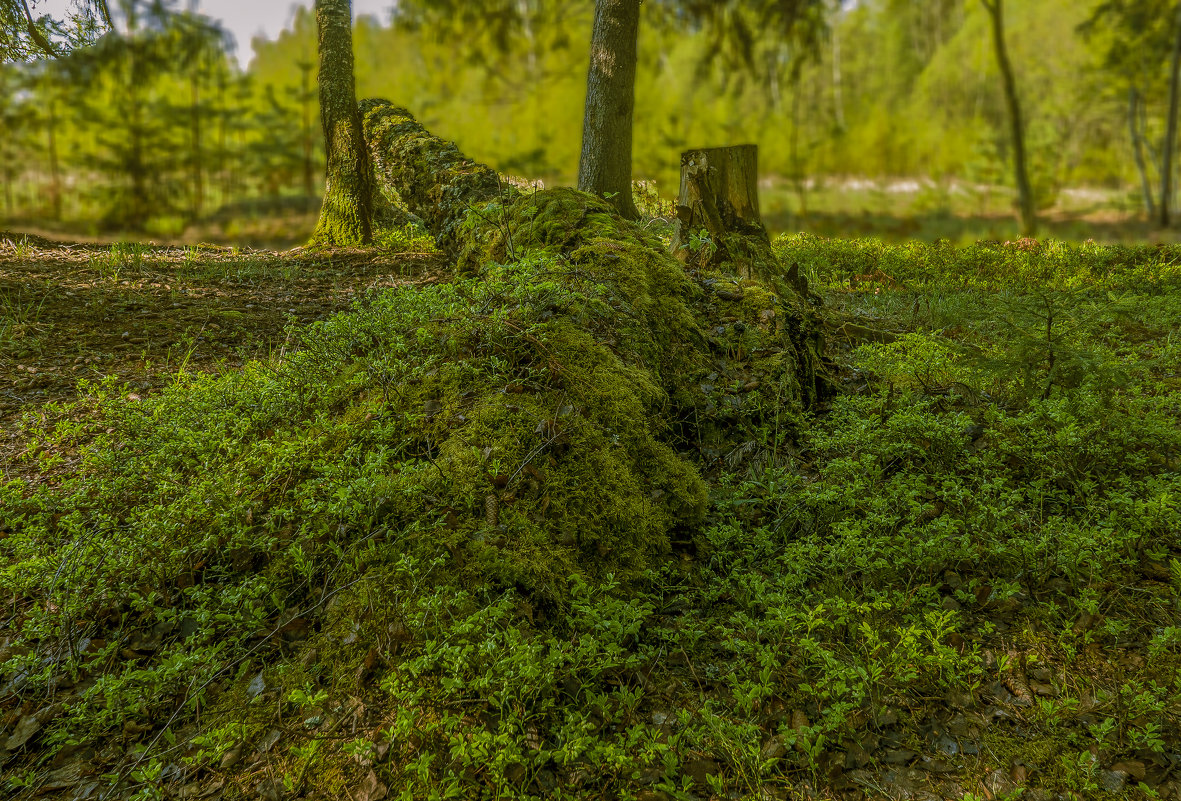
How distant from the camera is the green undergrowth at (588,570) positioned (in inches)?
79.4

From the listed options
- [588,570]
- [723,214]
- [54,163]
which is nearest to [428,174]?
[723,214]

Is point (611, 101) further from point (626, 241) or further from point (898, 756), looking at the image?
→ point (898, 756)

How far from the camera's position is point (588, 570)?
2.68 metres

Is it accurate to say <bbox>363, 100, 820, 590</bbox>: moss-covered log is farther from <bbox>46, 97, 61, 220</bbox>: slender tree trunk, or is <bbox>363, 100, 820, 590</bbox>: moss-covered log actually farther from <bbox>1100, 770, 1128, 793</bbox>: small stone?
<bbox>46, 97, 61, 220</bbox>: slender tree trunk

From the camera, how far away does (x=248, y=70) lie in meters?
14.5

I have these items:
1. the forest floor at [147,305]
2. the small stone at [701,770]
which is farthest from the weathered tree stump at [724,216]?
the small stone at [701,770]

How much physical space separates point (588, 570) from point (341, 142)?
23.7ft

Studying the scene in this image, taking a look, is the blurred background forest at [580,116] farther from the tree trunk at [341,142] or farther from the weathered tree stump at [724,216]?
the weathered tree stump at [724,216]

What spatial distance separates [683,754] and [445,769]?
2.59 feet

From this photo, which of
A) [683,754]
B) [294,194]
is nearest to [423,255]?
[683,754]

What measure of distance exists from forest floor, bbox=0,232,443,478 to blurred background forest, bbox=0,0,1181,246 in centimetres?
266

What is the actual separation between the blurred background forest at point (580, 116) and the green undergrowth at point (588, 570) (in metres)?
4.77

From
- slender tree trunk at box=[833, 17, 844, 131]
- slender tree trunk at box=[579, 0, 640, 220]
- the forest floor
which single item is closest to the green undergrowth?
the forest floor

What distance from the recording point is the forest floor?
4.46 metres
